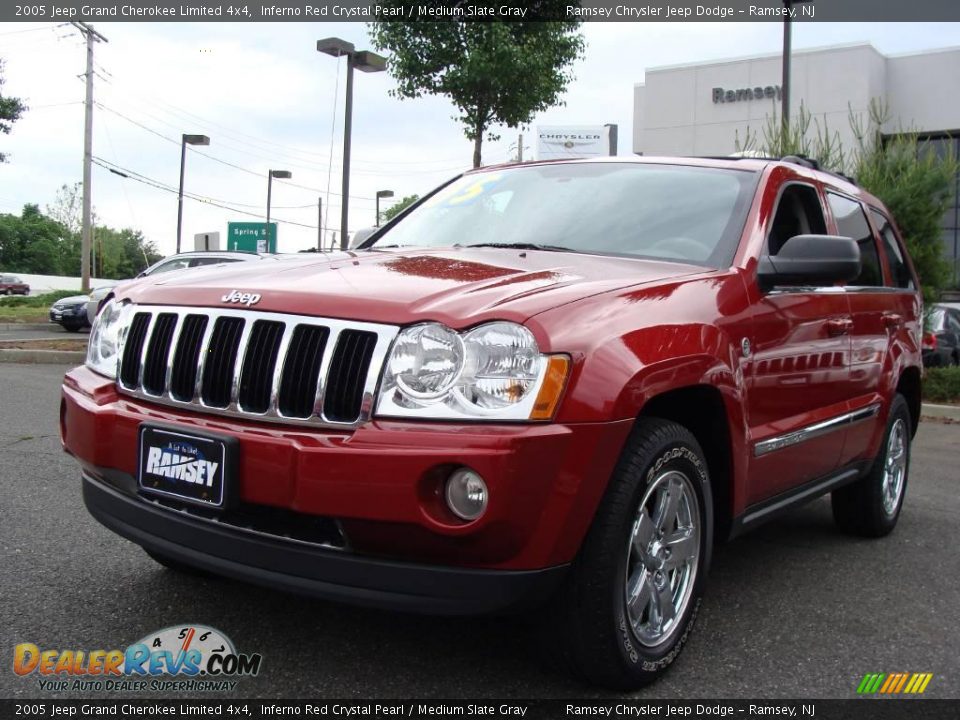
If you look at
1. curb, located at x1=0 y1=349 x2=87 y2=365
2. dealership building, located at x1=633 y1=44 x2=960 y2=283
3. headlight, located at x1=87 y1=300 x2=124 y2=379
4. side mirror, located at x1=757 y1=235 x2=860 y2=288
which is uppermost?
dealership building, located at x1=633 y1=44 x2=960 y2=283

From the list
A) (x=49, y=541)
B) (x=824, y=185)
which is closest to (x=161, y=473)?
(x=49, y=541)

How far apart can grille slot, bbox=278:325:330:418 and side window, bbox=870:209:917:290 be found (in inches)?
142

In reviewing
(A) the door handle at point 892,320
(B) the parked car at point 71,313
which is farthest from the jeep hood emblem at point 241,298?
(B) the parked car at point 71,313

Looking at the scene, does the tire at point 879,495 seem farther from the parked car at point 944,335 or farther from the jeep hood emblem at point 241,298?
the parked car at point 944,335

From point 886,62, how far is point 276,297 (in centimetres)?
3180

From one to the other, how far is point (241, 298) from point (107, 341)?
69 centimetres

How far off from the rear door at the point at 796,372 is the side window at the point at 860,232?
0.86 ft

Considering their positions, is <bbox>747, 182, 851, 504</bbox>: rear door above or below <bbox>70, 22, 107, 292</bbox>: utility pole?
below

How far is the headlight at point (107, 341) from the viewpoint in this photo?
3.03 meters

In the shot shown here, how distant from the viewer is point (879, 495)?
470cm

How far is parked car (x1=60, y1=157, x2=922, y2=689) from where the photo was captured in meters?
2.33

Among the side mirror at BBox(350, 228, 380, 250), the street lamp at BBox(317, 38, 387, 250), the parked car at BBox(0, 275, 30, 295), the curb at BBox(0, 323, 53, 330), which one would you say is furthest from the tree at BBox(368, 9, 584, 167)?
the parked car at BBox(0, 275, 30, 295)

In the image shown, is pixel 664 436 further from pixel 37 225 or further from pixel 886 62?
pixel 37 225

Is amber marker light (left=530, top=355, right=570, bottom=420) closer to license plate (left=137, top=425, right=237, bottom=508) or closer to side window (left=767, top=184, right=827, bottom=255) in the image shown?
license plate (left=137, top=425, right=237, bottom=508)
